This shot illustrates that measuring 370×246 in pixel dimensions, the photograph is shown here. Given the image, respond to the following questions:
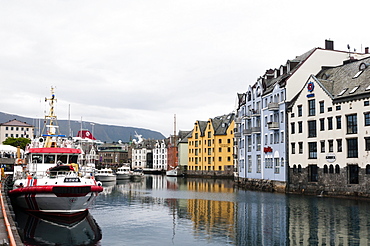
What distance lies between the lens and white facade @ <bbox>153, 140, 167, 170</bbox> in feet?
593

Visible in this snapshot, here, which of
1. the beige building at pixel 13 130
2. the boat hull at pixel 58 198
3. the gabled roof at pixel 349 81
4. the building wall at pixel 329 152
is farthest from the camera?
the beige building at pixel 13 130

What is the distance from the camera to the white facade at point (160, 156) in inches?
7117

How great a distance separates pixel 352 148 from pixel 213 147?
78.2 meters

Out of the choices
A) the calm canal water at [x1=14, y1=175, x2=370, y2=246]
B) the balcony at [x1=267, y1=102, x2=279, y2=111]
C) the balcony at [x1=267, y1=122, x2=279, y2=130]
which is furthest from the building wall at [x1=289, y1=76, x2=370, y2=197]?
the calm canal water at [x1=14, y1=175, x2=370, y2=246]

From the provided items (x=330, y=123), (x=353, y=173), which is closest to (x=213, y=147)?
(x=330, y=123)

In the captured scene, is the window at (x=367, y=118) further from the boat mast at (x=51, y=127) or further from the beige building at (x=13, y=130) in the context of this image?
the beige building at (x=13, y=130)

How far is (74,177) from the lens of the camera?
1359 inches

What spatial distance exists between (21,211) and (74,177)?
864 centimetres

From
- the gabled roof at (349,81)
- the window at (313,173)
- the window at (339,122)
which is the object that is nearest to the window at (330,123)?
the window at (339,122)

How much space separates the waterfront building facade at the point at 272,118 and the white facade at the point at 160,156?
97.4 meters

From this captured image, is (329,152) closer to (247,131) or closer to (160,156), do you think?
(247,131)

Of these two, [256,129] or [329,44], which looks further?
[256,129]

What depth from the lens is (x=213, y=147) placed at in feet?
427

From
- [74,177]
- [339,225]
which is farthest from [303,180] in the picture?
[74,177]
